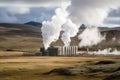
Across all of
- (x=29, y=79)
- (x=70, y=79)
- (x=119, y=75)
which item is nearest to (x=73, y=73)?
(x=70, y=79)

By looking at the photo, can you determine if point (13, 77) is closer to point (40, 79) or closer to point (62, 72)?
point (40, 79)

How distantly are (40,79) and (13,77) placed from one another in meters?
10.4

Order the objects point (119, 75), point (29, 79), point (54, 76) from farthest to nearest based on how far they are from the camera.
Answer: point (54, 76), point (29, 79), point (119, 75)

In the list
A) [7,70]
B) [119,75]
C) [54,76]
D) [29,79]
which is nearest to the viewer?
[119,75]

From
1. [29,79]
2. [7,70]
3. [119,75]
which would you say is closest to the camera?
[119,75]

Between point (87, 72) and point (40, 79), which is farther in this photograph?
point (87, 72)

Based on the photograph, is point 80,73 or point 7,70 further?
point 7,70

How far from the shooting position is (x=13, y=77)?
108938 millimetres

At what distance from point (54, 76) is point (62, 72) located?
19.8 feet

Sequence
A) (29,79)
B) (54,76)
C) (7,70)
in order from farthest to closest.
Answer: (7,70) → (54,76) → (29,79)

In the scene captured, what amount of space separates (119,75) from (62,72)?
103ft

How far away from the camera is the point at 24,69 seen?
428ft

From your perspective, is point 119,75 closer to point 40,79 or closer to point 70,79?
point 70,79

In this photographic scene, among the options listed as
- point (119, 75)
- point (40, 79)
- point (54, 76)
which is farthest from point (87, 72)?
point (119, 75)
